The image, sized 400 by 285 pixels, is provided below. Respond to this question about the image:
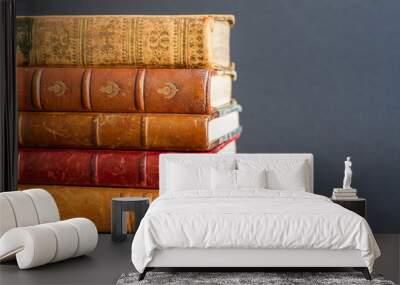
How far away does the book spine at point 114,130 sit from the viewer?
22.8 feet

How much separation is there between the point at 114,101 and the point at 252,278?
244 centimetres

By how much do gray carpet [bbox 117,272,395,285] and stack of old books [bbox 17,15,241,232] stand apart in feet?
5.76

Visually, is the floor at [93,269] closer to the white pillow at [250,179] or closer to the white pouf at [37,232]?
the white pouf at [37,232]

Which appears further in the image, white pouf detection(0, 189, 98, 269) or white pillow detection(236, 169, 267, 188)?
white pillow detection(236, 169, 267, 188)

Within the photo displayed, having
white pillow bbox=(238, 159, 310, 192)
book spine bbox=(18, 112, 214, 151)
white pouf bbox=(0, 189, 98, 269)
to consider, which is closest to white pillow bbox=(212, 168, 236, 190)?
white pillow bbox=(238, 159, 310, 192)

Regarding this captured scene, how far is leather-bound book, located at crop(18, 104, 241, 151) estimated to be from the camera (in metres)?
6.93

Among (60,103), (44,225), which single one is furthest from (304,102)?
(44,225)

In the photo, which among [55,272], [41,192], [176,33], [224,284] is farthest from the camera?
[176,33]

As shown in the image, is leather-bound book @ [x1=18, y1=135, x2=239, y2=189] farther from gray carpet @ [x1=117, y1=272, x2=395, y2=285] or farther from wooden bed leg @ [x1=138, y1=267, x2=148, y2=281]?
wooden bed leg @ [x1=138, y1=267, x2=148, y2=281]

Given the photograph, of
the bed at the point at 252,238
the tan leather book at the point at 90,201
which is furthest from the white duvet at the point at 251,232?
the tan leather book at the point at 90,201

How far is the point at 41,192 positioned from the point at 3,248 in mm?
740

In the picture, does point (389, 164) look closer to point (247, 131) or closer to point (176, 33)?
point (247, 131)

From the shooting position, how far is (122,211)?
265 inches

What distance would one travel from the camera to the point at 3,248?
5.61m
